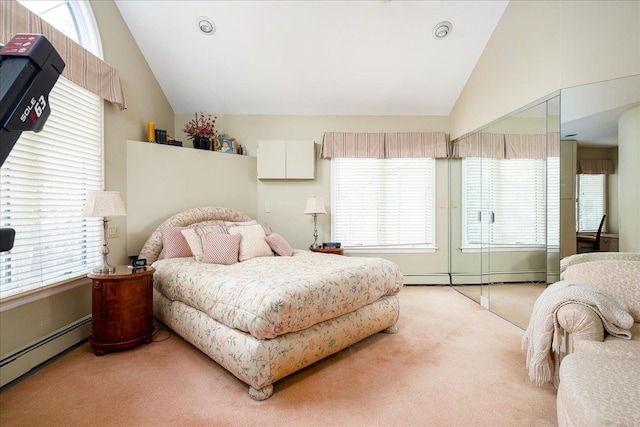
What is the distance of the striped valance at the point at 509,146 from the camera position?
2.65m

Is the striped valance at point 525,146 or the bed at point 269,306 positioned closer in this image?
the bed at point 269,306

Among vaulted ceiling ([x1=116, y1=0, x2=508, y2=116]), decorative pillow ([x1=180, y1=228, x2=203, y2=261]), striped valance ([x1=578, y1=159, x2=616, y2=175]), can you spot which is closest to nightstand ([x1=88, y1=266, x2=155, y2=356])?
decorative pillow ([x1=180, y1=228, x2=203, y2=261])

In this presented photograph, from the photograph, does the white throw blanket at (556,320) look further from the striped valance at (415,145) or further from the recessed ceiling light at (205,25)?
the recessed ceiling light at (205,25)

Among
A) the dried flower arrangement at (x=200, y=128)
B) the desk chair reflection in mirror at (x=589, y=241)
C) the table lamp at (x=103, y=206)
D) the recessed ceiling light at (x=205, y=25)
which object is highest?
the recessed ceiling light at (x=205, y=25)

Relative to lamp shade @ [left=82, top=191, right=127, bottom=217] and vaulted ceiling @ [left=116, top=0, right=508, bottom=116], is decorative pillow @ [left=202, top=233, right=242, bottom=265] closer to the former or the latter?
lamp shade @ [left=82, top=191, right=127, bottom=217]

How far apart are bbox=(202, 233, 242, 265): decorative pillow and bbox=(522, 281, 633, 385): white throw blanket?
8.12 feet

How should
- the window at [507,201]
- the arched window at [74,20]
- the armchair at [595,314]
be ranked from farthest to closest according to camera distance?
the window at [507,201], the arched window at [74,20], the armchair at [595,314]

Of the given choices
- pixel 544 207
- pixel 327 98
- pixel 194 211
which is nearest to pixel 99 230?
pixel 194 211

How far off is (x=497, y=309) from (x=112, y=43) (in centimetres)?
482

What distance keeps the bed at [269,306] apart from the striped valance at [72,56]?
4.82ft

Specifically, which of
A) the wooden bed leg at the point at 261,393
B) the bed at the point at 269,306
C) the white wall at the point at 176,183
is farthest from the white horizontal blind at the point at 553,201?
the white wall at the point at 176,183

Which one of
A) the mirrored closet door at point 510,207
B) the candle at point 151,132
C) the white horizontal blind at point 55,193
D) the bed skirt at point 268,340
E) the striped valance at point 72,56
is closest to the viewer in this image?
the bed skirt at point 268,340

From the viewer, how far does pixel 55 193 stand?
7.84 feet

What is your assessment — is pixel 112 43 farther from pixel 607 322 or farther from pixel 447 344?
pixel 607 322
